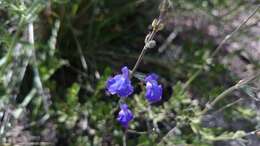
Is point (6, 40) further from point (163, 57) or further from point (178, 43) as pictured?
point (178, 43)

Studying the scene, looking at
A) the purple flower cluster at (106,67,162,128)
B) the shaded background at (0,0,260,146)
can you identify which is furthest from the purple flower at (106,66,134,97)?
the shaded background at (0,0,260,146)

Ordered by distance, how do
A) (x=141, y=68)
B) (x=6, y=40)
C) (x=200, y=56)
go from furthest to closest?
(x=141, y=68) < (x=200, y=56) < (x=6, y=40)

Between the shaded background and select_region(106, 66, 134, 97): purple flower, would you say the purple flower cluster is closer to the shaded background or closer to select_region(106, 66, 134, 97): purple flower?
select_region(106, 66, 134, 97): purple flower

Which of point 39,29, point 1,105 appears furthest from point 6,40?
point 39,29

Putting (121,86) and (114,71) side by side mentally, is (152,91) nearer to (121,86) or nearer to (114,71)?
(121,86)

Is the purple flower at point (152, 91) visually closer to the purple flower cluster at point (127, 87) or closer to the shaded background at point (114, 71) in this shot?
the purple flower cluster at point (127, 87)

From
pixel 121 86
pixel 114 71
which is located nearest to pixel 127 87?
pixel 121 86
